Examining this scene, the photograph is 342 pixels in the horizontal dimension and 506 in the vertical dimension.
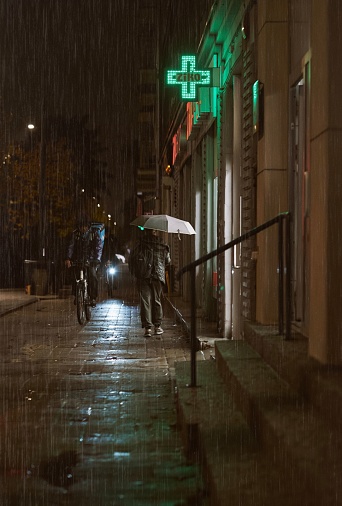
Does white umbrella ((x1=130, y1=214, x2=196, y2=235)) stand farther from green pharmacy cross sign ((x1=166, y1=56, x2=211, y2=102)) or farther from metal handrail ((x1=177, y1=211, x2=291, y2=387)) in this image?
metal handrail ((x1=177, y1=211, x2=291, y2=387))

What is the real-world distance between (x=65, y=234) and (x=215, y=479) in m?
33.7

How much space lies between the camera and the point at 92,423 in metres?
7.12

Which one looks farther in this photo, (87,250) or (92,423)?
(87,250)

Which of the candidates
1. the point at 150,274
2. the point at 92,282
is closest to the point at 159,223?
the point at 150,274

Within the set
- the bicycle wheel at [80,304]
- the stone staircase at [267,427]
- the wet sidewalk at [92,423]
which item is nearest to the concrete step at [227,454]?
the stone staircase at [267,427]

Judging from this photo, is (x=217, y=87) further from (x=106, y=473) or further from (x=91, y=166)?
(x=91, y=166)

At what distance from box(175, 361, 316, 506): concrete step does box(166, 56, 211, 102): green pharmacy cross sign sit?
8314mm

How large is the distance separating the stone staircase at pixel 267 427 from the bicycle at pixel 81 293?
775cm

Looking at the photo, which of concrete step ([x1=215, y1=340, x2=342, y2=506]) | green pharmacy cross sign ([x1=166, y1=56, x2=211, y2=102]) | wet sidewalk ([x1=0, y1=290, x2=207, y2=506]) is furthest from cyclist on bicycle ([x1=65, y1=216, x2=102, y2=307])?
concrete step ([x1=215, y1=340, x2=342, y2=506])

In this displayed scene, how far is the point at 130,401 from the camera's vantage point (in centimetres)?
805

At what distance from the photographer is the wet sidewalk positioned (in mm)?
5258

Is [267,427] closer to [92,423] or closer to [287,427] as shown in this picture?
[287,427]

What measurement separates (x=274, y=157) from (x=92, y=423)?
11.5 feet

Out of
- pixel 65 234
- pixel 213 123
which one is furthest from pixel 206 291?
pixel 65 234
